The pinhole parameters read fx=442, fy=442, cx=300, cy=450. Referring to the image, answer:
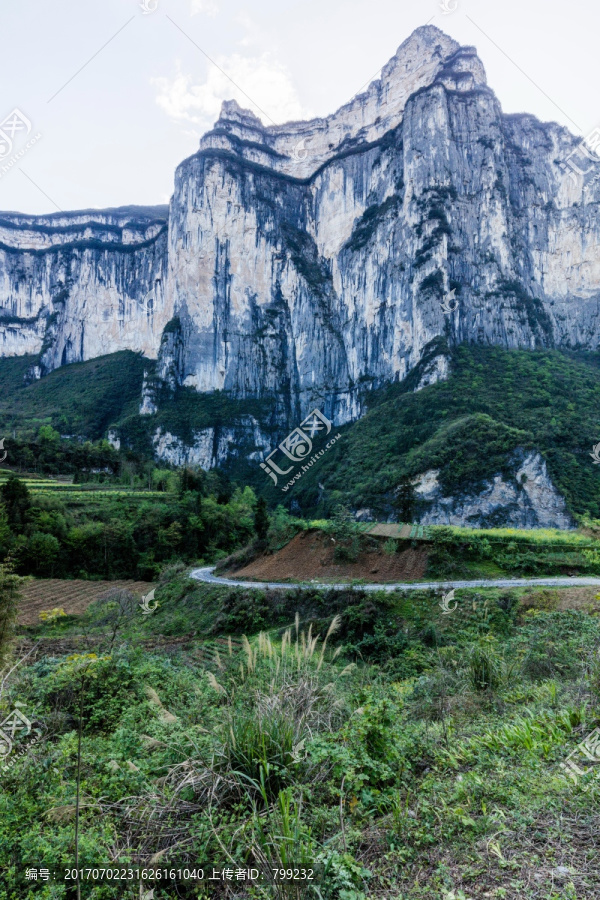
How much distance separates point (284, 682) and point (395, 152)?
9526cm

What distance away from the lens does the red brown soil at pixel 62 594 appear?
19403 mm

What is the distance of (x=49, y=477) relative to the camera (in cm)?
4797

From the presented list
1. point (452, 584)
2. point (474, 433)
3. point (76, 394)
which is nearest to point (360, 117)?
point (76, 394)

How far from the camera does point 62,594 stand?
Answer: 23.1 meters

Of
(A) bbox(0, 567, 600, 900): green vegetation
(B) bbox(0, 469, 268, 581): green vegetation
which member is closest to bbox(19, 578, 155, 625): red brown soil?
(B) bbox(0, 469, 268, 581): green vegetation

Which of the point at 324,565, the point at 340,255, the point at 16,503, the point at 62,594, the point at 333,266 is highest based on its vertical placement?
the point at 340,255

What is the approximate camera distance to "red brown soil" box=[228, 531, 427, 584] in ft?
54.5

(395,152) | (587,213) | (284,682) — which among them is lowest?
(284,682)

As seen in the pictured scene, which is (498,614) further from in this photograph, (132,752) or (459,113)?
(459,113)

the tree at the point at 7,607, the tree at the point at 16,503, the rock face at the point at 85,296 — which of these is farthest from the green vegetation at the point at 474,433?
the rock face at the point at 85,296

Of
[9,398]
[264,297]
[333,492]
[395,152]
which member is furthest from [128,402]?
[395,152]

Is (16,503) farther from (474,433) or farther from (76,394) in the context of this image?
(76,394)

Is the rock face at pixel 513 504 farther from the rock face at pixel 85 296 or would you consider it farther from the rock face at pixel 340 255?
the rock face at pixel 85 296

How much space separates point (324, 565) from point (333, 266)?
3259 inches
